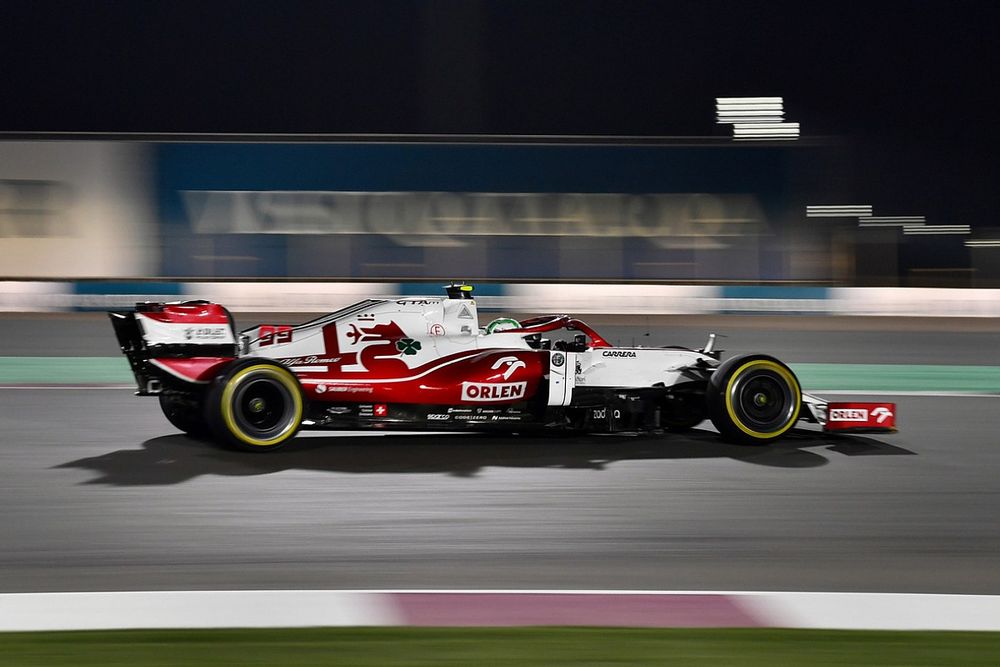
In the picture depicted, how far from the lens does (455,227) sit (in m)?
23.8

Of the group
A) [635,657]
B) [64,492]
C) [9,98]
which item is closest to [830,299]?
[64,492]

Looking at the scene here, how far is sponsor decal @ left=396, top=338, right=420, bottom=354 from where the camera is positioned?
8.87 metres

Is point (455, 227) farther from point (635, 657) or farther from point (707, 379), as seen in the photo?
point (635, 657)

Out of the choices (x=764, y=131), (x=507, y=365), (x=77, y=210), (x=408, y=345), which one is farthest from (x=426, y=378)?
(x=764, y=131)

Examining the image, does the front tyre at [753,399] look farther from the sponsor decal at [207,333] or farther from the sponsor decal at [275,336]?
the sponsor decal at [207,333]

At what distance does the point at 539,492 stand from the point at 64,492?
9.12 ft

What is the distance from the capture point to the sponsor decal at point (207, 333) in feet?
28.5

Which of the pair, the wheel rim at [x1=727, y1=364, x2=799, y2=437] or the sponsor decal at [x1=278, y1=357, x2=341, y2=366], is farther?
the wheel rim at [x1=727, y1=364, x2=799, y2=437]

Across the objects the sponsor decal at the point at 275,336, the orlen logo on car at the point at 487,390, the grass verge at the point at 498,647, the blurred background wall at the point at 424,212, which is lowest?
the grass verge at the point at 498,647

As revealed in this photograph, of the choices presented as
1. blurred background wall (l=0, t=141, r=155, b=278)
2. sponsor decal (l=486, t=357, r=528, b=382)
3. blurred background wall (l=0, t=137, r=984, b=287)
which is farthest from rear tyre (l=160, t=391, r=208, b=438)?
blurred background wall (l=0, t=141, r=155, b=278)

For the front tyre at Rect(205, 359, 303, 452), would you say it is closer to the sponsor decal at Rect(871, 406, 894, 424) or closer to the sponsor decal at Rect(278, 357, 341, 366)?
the sponsor decal at Rect(278, 357, 341, 366)

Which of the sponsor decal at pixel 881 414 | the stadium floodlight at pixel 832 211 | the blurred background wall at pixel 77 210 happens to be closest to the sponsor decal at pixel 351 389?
the sponsor decal at pixel 881 414

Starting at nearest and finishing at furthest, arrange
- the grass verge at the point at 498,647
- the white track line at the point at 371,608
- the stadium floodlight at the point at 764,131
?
1. the grass verge at the point at 498,647
2. the white track line at the point at 371,608
3. the stadium floodlight at the point at 764,131

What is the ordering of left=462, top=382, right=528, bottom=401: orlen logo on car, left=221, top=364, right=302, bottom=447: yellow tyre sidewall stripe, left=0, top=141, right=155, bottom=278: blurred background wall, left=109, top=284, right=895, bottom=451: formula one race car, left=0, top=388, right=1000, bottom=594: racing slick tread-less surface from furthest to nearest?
left=0, top=141, right=155, bottom=278: blurred background wall < left=462, top=382, right=528, bottom=401: orlen logo on car < left=109, top=284, right=895, bottom=451: formula one race car < left=221, top=364, right=302, bottom=447: yellow tyre sidewall stripe < left=0, top=388, right=1000, bottom=594: racing slick tread-less surface
